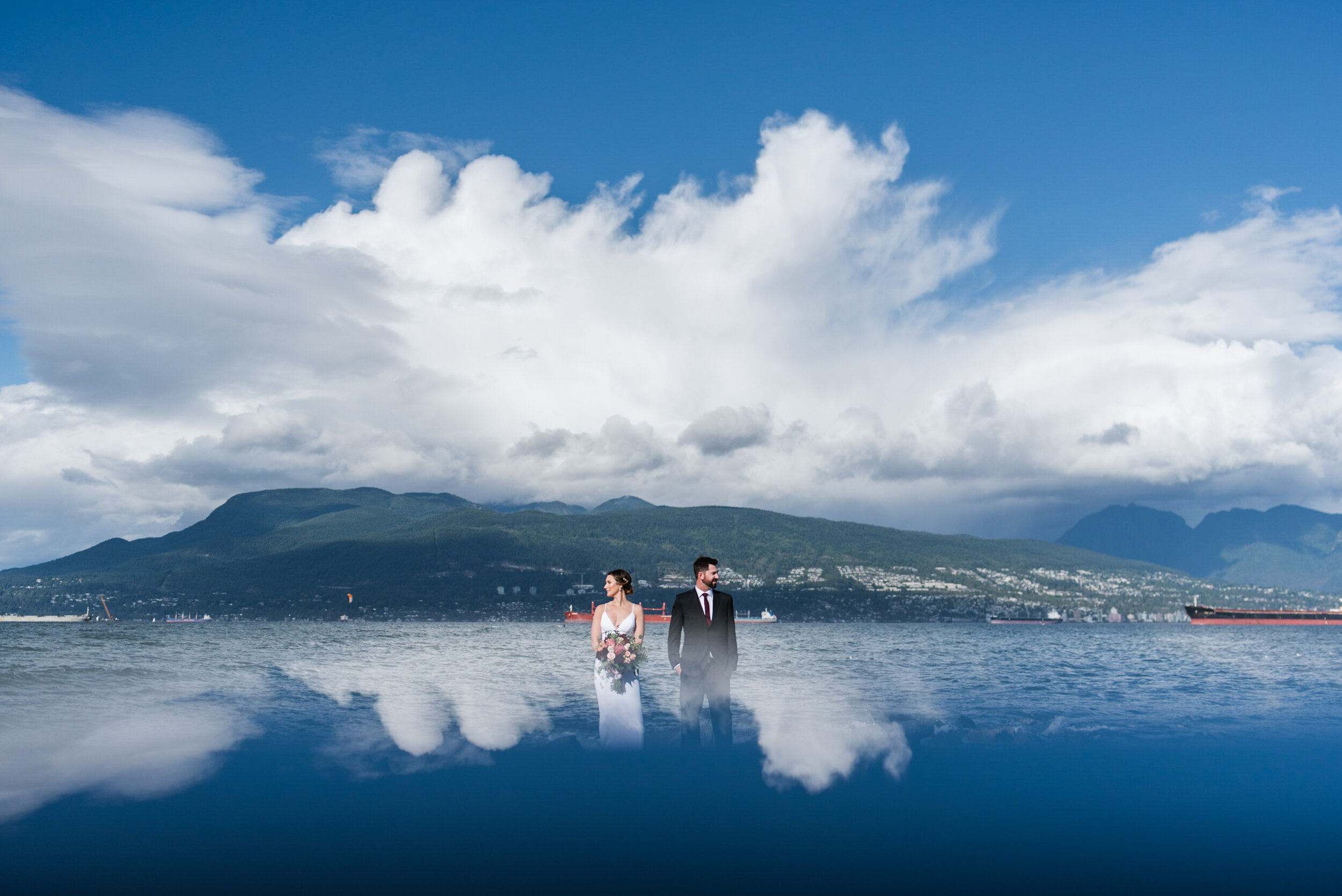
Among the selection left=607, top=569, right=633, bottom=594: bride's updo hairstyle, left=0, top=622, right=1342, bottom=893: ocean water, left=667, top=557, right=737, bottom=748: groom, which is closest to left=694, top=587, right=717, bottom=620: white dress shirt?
left=667, top=557, right=737, bottom=748: groom

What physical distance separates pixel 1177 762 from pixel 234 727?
18044 millimetres

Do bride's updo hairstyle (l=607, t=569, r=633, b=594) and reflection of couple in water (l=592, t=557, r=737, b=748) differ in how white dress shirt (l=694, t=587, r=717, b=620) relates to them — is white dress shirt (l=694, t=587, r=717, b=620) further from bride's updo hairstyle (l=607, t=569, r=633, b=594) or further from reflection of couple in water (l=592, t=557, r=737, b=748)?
bride's updo hairstyle (l=607, t=569, r=633, b=594)

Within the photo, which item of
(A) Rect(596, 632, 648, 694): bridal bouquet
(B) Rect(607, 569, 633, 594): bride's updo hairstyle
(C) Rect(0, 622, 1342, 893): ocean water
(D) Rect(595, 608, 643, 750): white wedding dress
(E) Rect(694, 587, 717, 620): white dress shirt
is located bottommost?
(C) Rect(0, 622, 1342, 893): ocean water

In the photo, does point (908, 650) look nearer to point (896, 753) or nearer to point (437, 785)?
point (896, 753)

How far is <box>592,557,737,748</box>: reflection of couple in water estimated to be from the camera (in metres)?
12.8

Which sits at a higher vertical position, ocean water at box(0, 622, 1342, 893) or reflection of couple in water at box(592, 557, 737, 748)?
reflection of couple in water at box(592, 557, 737, 748)

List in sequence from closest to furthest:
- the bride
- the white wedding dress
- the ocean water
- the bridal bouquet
A: the ocean water → the bridal bouquet → the bride → the white wedding dress

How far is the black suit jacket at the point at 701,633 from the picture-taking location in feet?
42.0

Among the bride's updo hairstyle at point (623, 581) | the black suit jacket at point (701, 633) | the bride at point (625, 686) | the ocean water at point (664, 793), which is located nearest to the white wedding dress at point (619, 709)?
the bride at point (625, 686)

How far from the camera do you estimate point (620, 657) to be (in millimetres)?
12953

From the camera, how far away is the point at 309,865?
27.8ft

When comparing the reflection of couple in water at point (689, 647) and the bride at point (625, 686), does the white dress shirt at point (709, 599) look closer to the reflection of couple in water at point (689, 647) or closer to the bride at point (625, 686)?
the reflection of couple in water at point (689, 647)

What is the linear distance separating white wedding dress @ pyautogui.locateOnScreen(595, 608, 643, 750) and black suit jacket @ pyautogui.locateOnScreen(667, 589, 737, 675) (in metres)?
0.77

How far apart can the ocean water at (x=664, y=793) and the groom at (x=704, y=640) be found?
3.95ft
